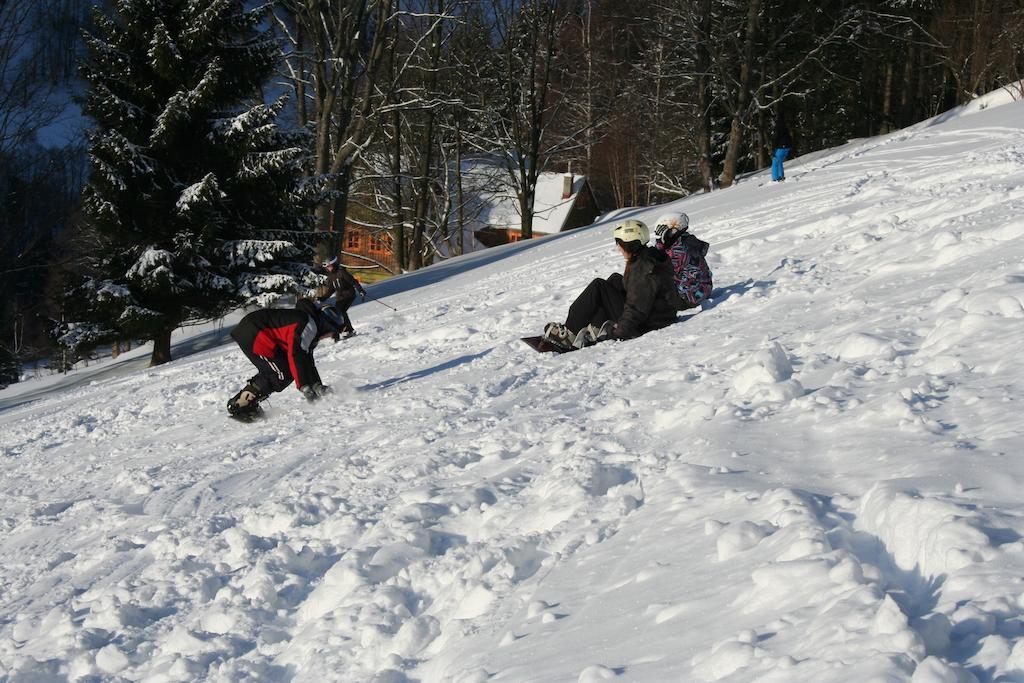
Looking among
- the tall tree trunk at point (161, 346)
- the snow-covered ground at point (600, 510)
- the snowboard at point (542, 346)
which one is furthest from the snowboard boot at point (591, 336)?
the tall tree trunk at point (161, 346)

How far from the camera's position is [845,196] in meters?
12.3

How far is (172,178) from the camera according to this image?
59.0ft

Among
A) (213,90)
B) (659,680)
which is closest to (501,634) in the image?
(659,680)

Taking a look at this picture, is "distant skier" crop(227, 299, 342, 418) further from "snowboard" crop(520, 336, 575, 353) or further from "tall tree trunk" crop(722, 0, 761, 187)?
"tall tree trunk" crop(722, 0, 761, 187)

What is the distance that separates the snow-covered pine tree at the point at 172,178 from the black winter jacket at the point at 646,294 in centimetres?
1136

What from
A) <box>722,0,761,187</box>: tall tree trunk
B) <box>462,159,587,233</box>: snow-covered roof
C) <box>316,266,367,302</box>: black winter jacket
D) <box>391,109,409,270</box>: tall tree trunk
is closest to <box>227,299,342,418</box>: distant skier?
<box>316,266,367,302</box>: black winter jacket

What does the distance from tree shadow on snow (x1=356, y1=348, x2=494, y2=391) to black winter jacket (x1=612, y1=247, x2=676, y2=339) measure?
1451mm

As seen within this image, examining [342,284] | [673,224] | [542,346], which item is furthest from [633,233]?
[342,284]

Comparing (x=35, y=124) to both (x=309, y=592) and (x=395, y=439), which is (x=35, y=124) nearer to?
(x=395, y=439)

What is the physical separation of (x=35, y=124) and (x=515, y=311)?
1676 centimetres

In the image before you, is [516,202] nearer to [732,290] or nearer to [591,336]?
[732,290]

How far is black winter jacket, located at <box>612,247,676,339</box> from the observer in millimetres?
7879

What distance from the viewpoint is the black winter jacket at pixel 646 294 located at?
7.88 metres

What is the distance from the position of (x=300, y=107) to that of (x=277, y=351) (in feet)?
66.3
